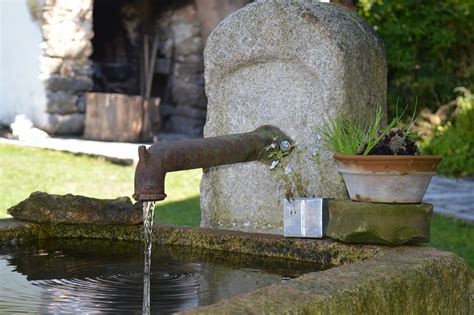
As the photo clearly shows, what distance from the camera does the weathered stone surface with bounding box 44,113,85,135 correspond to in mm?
9555

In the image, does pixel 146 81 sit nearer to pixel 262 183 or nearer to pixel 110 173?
pixel 110 173

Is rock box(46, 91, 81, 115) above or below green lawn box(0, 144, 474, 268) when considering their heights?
above

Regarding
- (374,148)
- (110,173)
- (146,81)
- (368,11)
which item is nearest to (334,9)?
(374,148)

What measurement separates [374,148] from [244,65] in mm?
752

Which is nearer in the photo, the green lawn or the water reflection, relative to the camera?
the water reflection

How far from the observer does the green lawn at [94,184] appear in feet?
20.0

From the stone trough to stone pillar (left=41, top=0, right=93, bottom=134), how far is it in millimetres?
6357

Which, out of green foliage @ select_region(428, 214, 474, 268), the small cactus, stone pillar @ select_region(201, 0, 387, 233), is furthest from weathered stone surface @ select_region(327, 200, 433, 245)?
green foliage @ select_region(428, 214, 474, 268)

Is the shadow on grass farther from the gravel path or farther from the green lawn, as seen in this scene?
the gravel path

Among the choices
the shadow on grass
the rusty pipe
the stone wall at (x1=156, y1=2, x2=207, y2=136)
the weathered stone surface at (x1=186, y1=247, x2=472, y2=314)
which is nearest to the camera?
the weathered stone surface at (x1=186, y1=247, x2=472, y2=314)

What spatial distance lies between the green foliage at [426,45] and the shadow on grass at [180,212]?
5531 mm

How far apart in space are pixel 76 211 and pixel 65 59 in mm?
6666

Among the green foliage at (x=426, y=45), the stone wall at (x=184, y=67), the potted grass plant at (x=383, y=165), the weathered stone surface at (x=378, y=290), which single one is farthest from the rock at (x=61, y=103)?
the weathered stone surface at (x=378, y=290)

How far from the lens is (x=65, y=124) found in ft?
31.6
